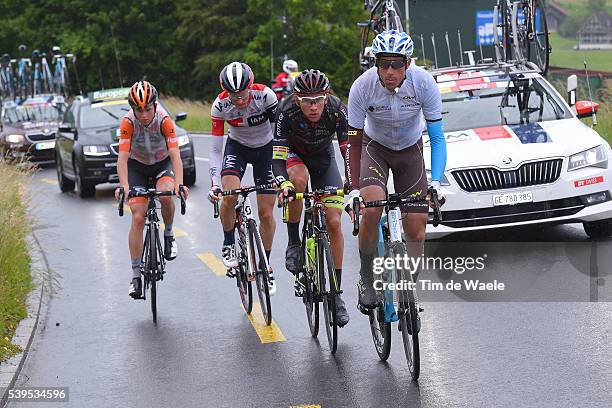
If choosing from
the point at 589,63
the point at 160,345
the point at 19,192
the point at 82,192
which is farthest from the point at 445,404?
the point at 589,63

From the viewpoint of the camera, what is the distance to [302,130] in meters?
8.81

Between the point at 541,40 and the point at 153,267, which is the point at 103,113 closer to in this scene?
the point at 541,40

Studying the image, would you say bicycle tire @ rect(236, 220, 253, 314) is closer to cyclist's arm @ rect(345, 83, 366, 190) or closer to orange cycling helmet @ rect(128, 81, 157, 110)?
orange cycling helmet @ rect(128, 81, 157, 110)

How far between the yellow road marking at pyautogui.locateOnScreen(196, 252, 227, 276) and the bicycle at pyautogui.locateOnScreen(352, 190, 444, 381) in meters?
4.66

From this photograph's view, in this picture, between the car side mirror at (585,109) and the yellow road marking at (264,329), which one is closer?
the yellow road marking at (264,329)

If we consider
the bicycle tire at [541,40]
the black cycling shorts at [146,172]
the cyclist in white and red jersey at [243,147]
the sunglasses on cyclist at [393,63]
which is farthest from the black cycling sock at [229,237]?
the bicycle tire at [541,40]

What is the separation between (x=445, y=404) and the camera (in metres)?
6.78

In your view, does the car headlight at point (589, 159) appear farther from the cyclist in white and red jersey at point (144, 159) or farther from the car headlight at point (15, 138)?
the car headlight at point (15, 138)

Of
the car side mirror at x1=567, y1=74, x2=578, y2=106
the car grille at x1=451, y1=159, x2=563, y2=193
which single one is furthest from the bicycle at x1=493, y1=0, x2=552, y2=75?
the car grille at x1=451, y1=159, x2=563, y2=193

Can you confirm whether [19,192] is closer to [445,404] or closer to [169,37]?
[445,404]

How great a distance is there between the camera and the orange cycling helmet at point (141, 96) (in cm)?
988

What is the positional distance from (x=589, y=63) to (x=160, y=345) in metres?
20.8

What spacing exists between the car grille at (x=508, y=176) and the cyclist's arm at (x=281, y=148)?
289 centimetres

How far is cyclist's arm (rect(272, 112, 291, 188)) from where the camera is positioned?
8.66 metres
